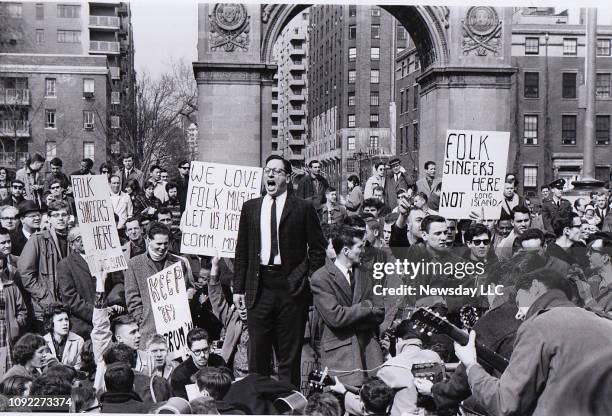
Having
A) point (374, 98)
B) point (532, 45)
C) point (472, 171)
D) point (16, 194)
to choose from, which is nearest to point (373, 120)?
point (374, 98)

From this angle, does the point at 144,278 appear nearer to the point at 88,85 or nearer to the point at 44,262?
the point at 44,262

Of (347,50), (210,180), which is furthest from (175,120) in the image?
(347,50)

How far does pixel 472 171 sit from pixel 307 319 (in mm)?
3144

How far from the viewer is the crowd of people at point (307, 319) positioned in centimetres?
450

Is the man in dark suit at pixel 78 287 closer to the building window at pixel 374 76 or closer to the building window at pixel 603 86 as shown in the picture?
the building window at pixel 603 86

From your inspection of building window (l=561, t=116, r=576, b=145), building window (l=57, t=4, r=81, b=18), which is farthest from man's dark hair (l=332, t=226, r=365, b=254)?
building window (l=57, t=4, r=81, b=18)

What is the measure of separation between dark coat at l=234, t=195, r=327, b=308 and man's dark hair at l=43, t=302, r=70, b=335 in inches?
72.2

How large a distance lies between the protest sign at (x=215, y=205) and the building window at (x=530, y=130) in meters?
47.3

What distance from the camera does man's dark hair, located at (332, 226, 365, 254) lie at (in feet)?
23.7

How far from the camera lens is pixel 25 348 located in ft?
24.2

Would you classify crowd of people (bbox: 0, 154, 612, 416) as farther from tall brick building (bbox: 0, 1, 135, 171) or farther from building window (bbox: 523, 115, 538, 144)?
building window (bbox: 523, 115, 538, 144)

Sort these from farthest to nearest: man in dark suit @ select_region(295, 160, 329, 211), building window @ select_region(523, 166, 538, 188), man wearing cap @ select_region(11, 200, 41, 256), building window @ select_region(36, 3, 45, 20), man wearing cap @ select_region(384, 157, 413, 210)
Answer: building window @ select_region(36, 3, 45, 20), building window @ select_region(523, 166, 538, 188), man wearing cap @ select_region(384, 157, 413, 210), man in dark suit @ select_region(295, 160, 329, 211), man wearing cap @ select_region(11, 200, 41, 256)

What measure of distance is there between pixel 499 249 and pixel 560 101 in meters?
46.3

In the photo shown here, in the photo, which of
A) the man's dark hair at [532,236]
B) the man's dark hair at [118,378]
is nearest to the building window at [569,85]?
the man's dark hair at [532,236]
